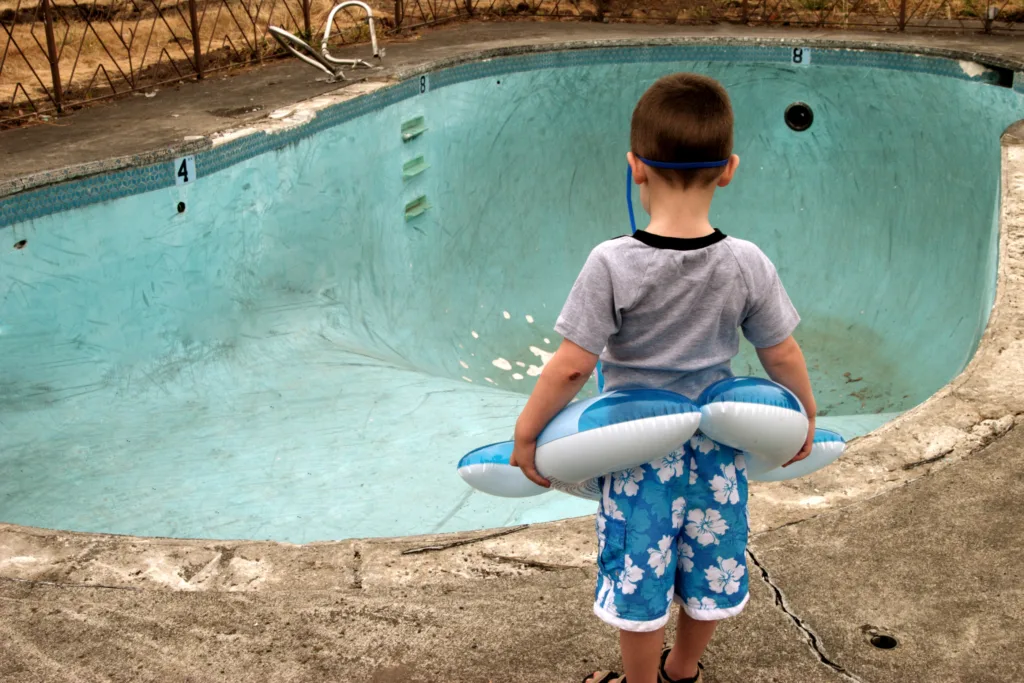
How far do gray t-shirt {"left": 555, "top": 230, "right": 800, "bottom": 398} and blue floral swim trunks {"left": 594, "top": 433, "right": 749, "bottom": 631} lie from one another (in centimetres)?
18

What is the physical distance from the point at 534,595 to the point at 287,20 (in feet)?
30.7

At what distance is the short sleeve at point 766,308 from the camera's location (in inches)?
77.2

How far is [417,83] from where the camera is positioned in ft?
25.8

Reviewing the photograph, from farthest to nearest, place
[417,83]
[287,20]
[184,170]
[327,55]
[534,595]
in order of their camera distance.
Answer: [287,20] < [417,83] < [327,55] < [184,170] < [534,595]

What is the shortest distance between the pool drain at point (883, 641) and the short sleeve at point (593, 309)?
1051mm

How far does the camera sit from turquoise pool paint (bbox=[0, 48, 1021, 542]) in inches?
190

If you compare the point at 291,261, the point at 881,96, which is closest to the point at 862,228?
the point at 881,96

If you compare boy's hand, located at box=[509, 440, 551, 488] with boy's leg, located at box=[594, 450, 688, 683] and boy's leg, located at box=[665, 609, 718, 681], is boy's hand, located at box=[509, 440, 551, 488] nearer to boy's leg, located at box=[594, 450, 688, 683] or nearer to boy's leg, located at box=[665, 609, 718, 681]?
boy's leg, located at box=[594, 450, 688, 683]

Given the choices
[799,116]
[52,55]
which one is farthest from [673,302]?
[799,116]

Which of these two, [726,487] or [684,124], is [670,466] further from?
[684,124]

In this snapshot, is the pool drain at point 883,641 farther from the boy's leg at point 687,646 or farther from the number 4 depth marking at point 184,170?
the number 4 depth marking at point 184,170

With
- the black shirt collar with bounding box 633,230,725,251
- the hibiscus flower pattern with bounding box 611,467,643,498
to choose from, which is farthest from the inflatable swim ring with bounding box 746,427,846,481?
the black shirt collar with bounding box 633,230,725,251

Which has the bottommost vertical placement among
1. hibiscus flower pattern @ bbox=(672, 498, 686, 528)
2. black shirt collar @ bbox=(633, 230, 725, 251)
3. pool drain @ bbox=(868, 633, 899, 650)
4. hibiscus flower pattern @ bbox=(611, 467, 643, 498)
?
pool drain @ bbox=(868, 633, 899, 650)

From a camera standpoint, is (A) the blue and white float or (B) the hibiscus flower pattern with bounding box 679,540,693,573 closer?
(A) the blue and white float
